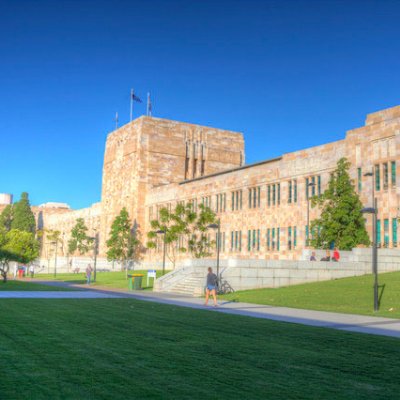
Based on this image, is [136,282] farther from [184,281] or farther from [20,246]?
[20,246]

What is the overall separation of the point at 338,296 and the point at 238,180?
1338 inches

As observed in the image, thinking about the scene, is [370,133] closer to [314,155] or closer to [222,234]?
[314,155]

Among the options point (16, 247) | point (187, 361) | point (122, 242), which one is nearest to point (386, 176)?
point (16, 247)

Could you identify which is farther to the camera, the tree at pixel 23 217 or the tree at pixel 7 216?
the tree at pixel 7 216

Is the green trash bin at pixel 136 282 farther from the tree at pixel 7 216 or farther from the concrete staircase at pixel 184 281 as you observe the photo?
the tree at pixel 7 216

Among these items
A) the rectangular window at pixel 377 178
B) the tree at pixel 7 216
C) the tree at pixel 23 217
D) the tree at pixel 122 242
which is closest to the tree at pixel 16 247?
the tree at pixel 122 242

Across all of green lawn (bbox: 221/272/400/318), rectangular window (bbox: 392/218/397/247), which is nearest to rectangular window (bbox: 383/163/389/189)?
rectangular window (bbox: 392/218/397/247)

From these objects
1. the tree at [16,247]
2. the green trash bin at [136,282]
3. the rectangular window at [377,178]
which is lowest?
the green trash bin at [136,282]

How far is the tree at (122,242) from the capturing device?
7500 centimetres

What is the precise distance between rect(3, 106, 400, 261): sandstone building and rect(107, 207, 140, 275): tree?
198cm

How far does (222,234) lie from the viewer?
6091cm

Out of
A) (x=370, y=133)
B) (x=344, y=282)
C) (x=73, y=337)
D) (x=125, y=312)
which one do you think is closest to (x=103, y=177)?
(x=370, y=133)

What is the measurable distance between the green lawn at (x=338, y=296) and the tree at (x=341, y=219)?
25.4 ft

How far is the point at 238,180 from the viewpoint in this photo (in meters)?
59.0
